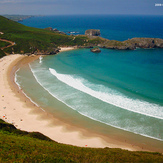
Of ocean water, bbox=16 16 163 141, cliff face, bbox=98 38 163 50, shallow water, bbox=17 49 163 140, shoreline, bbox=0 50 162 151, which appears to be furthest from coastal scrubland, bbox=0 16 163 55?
shoreline, bbox=0 50 162 151

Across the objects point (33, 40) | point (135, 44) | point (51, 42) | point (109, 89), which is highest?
point (33, 40)

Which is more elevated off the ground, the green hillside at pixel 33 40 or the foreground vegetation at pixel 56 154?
the green hillside at pixel 33 40

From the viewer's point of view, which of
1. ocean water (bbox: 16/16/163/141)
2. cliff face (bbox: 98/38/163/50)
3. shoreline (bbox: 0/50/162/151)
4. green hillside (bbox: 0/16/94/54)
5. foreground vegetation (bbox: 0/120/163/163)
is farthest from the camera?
cliff face (bbox: 98/38/163/50)

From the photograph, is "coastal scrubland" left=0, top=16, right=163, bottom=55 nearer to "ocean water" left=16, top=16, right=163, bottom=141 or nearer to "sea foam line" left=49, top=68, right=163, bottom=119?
"ocean water" left=16, top=16, right=163, bottom=141

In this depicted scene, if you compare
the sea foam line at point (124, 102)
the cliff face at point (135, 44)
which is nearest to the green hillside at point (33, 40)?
the cliff face at point (135, 44)

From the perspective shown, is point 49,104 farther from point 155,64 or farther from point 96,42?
point 96,42

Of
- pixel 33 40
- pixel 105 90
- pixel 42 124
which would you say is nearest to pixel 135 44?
pixel 33 40

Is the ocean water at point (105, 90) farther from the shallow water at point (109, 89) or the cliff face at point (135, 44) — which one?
the cliff face at point (135, 44)

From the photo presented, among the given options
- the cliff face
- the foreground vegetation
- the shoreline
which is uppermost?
the cliff face

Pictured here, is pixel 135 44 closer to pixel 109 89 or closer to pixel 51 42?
pixel 51 42

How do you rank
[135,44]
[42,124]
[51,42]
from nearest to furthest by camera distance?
[42,124] → [135,44] → [51,42]
